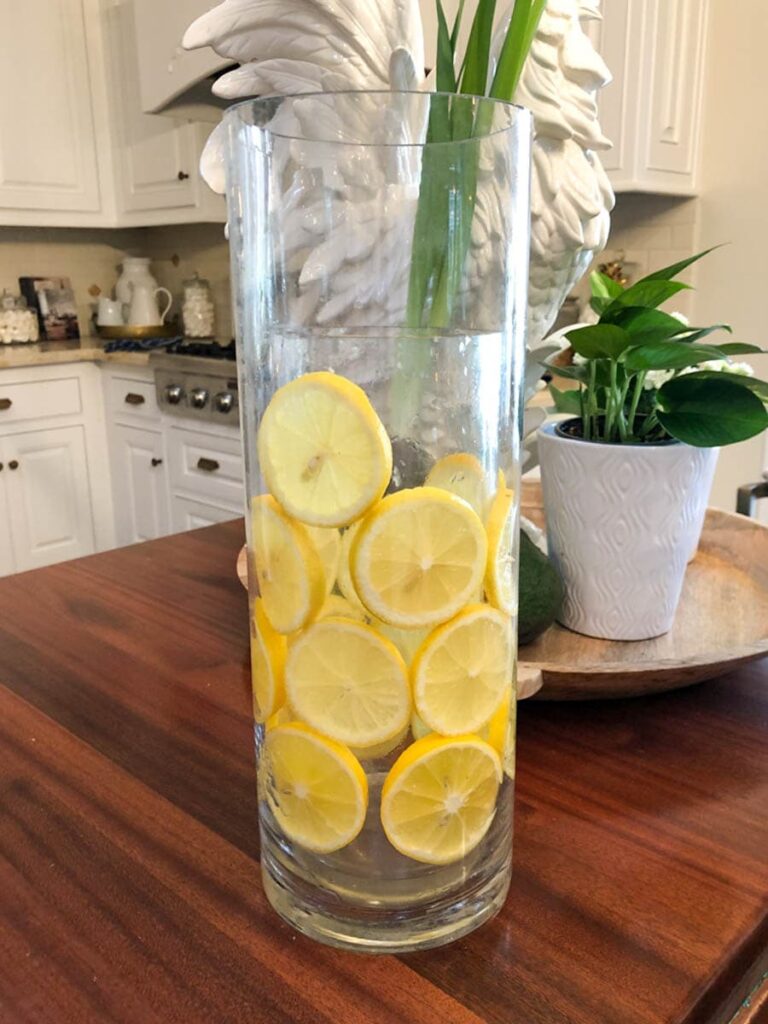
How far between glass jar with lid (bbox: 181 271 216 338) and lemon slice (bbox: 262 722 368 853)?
2.77 meters

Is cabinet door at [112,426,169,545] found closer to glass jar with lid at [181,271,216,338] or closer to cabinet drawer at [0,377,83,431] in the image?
cabinet drawer at [0,377,83,431]

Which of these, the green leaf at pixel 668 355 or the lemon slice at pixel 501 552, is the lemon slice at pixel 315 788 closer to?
the lemon slice at pixel 501 552

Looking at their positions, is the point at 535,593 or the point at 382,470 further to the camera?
the point at 535,593

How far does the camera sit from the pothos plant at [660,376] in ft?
1.74

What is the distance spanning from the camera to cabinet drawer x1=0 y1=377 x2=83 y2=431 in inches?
97.9

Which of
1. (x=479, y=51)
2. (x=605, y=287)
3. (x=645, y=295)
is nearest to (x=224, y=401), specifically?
(x=605, y=287)

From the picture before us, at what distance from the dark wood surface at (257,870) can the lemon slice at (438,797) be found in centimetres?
4

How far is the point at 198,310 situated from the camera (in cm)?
295

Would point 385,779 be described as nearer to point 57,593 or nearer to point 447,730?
point 447,730

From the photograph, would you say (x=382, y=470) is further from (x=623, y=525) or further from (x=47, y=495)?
(x=47, y=495)

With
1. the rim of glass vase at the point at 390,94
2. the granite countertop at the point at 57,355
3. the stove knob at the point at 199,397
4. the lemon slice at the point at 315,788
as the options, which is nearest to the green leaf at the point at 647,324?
the rim of glass vase at the point at 390,94

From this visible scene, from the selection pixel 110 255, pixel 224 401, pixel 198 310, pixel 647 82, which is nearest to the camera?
pixel 647 82

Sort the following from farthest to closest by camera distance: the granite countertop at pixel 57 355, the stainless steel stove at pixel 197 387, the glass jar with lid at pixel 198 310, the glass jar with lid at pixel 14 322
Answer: the glass jar with lid at pixel 198 310 → the glass jar with lid at pixel 14 322 → the granite countertop at pixel 57 355 → the stainless steel stove at pixel 197 387

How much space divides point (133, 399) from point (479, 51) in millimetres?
2324
